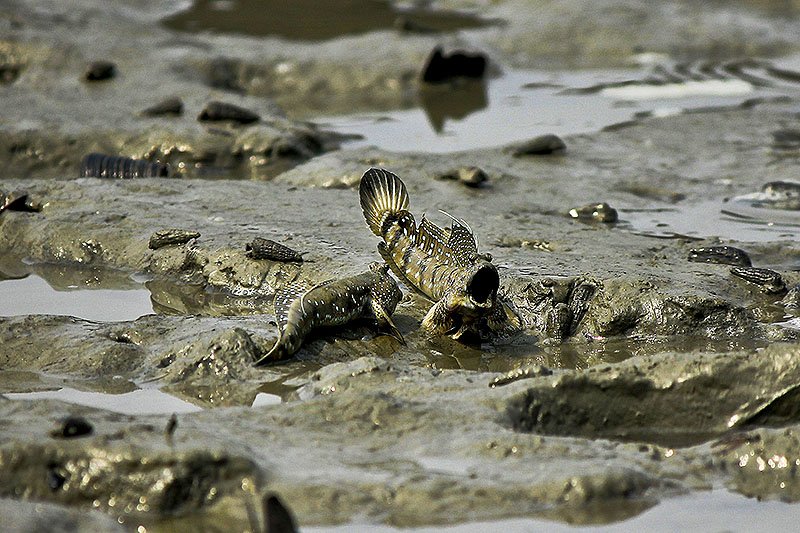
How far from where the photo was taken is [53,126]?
888cm

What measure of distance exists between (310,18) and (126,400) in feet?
29.9

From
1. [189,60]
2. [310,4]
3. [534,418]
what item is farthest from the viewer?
→ [310,4]

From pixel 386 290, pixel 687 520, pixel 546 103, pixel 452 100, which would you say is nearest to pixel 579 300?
pixel 386 290

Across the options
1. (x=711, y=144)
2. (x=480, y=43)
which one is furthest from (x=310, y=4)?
(x=711, y=144)

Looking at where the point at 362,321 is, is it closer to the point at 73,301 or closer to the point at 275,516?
the point at 73,301

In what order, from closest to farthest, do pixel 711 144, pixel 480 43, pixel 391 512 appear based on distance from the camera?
pixel 391 512 < pixel 711 144 < pixel 480 43

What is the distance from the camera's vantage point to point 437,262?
18.5 ft

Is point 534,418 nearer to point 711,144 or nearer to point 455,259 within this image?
point 455,259

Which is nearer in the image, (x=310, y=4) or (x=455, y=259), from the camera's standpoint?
(x=455, y=259)

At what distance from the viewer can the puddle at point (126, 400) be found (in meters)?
4.55

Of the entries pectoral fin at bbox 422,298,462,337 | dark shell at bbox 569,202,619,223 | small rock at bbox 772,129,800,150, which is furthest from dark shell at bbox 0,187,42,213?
small rock at bbox 772,129,800,150

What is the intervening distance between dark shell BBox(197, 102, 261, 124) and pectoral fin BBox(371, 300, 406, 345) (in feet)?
13.1

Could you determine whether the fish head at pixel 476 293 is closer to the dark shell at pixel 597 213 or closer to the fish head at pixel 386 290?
the fish head at pixel 386 290

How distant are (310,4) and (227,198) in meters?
7.11
